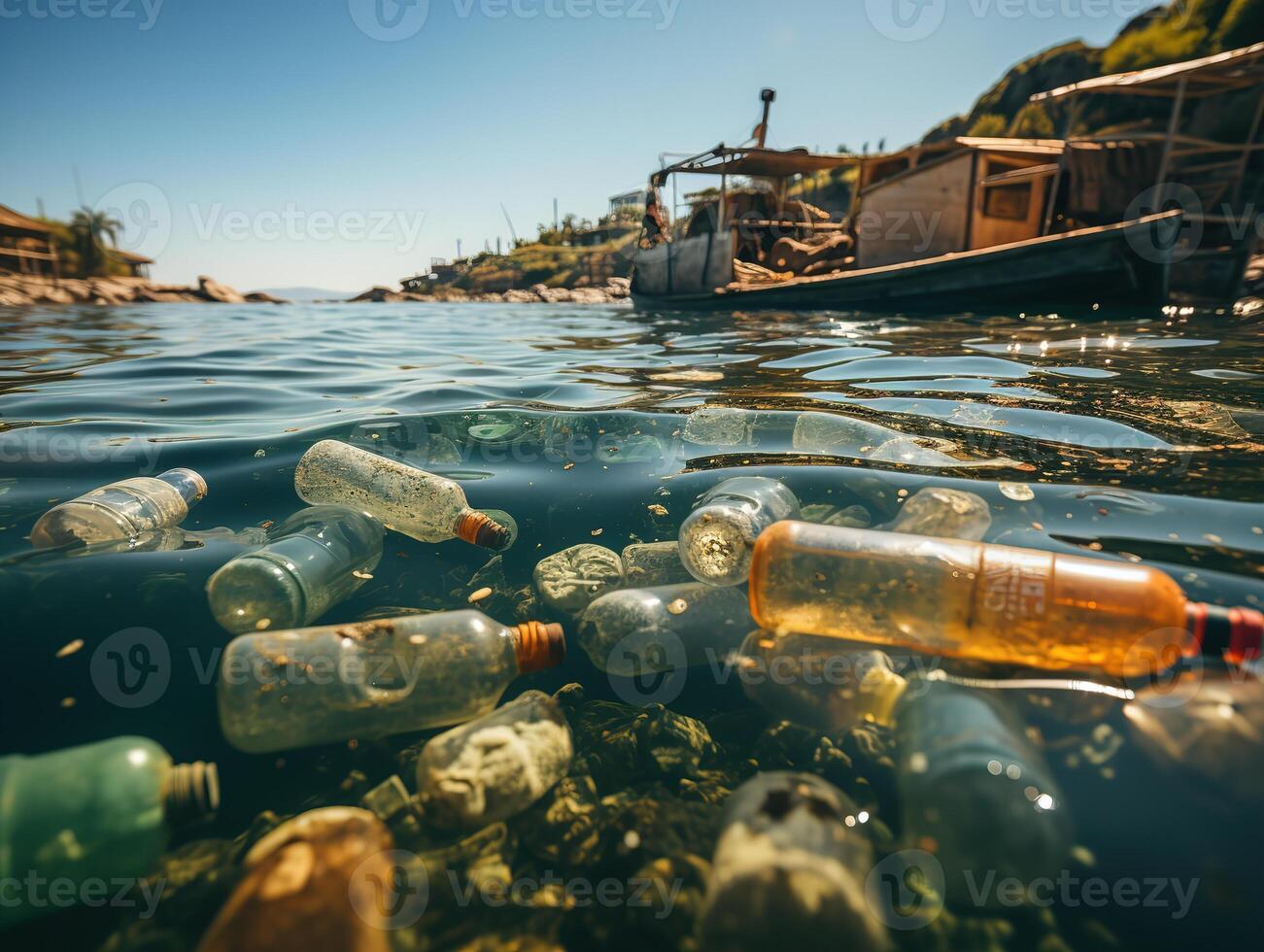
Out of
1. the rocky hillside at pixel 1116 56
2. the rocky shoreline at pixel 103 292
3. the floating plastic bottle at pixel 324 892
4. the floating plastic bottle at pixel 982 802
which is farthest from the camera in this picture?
the rocky shoreline at pixel 103 292

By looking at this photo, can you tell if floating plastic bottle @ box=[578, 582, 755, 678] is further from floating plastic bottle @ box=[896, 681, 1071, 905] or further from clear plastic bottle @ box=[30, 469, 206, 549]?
clear plastic bottle @ box=[30, 469, 206, 549]

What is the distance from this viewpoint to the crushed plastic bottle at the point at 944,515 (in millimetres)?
1855

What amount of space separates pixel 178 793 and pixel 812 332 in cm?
788

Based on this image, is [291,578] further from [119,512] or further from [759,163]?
[759,163]

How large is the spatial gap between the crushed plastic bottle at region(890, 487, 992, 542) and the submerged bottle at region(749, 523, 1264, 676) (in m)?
0.36

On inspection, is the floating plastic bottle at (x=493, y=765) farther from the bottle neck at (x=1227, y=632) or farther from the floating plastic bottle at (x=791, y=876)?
the bottle neck at (x=1227, y=632)

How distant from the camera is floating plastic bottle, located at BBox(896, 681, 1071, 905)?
3.22 ft

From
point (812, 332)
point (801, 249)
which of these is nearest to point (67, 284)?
point (801, 249)

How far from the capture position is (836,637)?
1.49m

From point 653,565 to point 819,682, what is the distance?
2.33 feet

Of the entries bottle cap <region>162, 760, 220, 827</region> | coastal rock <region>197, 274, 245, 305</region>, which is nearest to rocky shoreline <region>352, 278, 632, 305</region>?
coastal rock <region>197, 274, 245, 305</region>

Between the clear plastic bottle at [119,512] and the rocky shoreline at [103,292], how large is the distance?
1268 inches

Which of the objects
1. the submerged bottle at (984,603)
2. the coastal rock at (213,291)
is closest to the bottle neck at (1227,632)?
the submerged bottle at (984,603)

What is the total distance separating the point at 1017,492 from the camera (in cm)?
198
